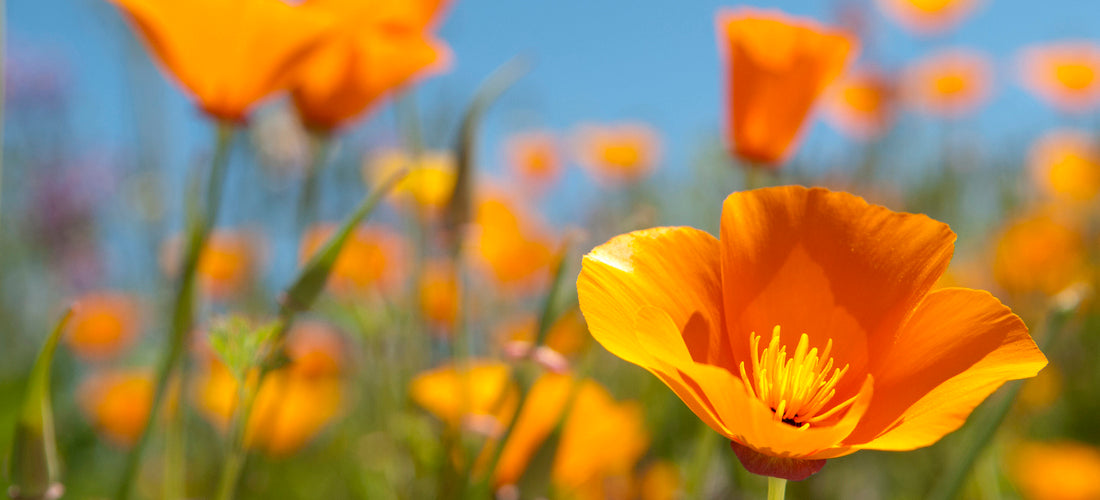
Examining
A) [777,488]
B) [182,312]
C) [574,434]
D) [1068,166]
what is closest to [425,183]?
[574,434]

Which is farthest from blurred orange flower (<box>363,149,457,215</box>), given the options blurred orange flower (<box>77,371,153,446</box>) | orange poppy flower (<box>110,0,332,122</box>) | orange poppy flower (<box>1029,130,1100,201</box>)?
orange poppy flower (<box>1029,130,1100,201</box>)

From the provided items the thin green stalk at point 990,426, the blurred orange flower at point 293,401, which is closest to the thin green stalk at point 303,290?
the thin green stalk at point 990,426

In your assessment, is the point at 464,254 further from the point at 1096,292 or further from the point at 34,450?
the point at 1096,292

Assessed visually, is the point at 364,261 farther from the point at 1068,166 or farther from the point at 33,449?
the point at 1068,166

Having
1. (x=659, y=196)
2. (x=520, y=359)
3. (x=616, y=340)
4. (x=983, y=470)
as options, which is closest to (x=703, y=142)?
(x=659, y=196)

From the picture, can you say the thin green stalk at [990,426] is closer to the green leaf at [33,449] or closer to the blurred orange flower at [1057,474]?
the green leaf at [33,449]

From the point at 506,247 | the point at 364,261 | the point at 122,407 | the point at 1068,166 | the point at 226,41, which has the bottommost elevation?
the point at 1068,166
